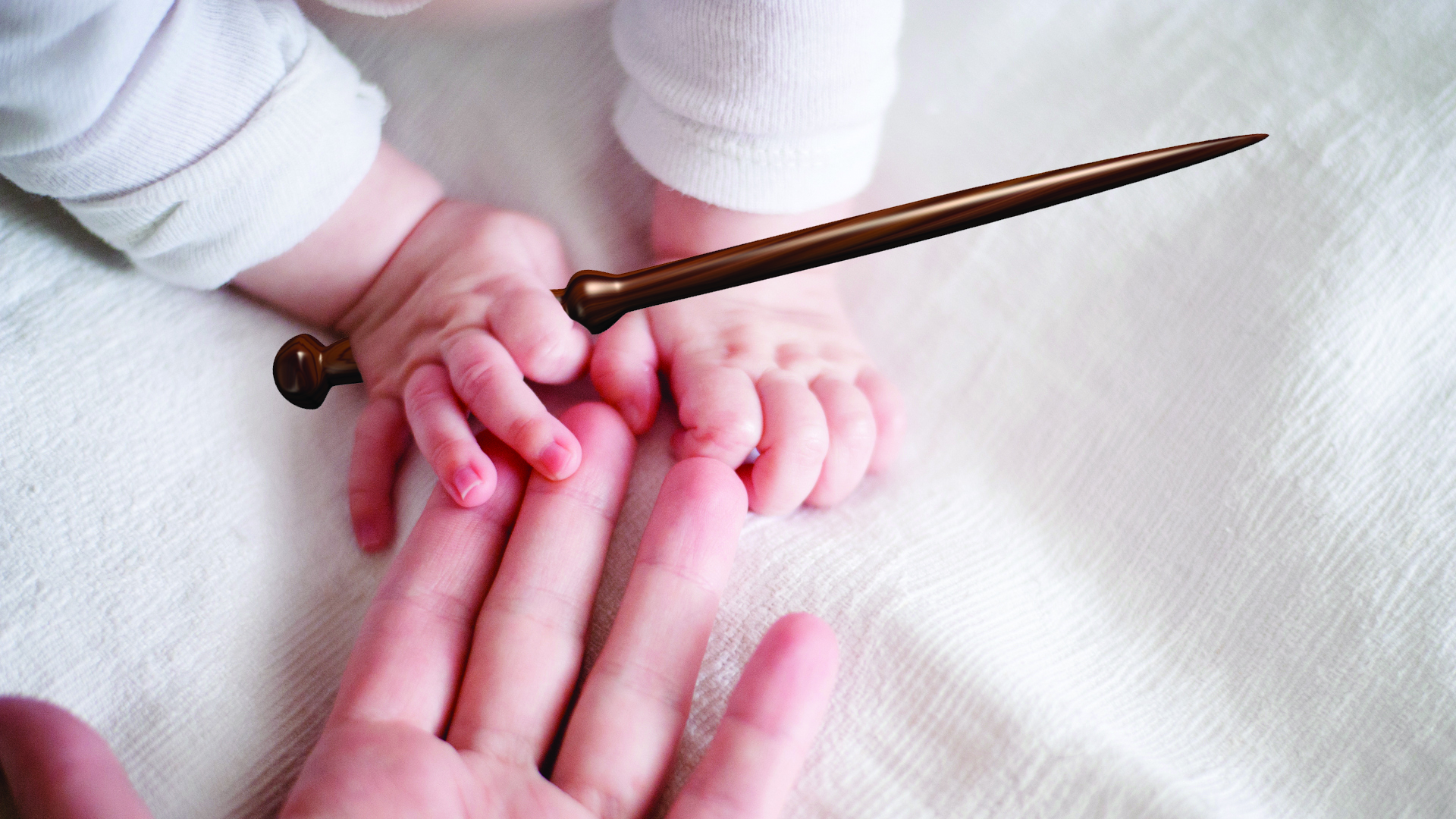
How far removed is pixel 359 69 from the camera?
49 cm

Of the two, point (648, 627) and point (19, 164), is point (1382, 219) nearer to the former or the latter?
point (648, 627)

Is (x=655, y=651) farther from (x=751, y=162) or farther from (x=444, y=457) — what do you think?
(x=751, y=162)

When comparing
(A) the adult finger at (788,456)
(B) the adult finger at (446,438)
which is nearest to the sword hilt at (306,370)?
(B) the adult finger at (446,438)

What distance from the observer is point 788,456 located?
1.09 ft

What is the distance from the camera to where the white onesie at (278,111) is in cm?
34

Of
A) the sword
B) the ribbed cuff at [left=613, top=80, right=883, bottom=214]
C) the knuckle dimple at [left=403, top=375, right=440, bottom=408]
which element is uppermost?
the sword

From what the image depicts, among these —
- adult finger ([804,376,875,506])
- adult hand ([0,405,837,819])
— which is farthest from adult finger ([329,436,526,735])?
adult finger ([804,376,875,506])

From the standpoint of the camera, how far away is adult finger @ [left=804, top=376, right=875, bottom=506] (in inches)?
13.8

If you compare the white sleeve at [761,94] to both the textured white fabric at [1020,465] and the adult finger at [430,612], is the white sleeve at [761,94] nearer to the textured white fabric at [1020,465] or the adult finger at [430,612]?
the textured white fabric at [1020,465]

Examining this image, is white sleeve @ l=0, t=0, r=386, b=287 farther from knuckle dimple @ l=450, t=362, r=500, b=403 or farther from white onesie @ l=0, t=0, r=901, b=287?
knuckle dimple @ l=450, t=362, r=500, b=403

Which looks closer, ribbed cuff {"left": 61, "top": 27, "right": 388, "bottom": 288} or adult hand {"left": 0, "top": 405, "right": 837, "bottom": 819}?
adult hand {"left": 0, "top": 405, "right": 837, "bottom": 819}

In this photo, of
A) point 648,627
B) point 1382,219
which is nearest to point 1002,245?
point 1382,219

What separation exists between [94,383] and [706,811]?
1.01ft

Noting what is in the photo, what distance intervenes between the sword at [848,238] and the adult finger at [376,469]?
175mm
